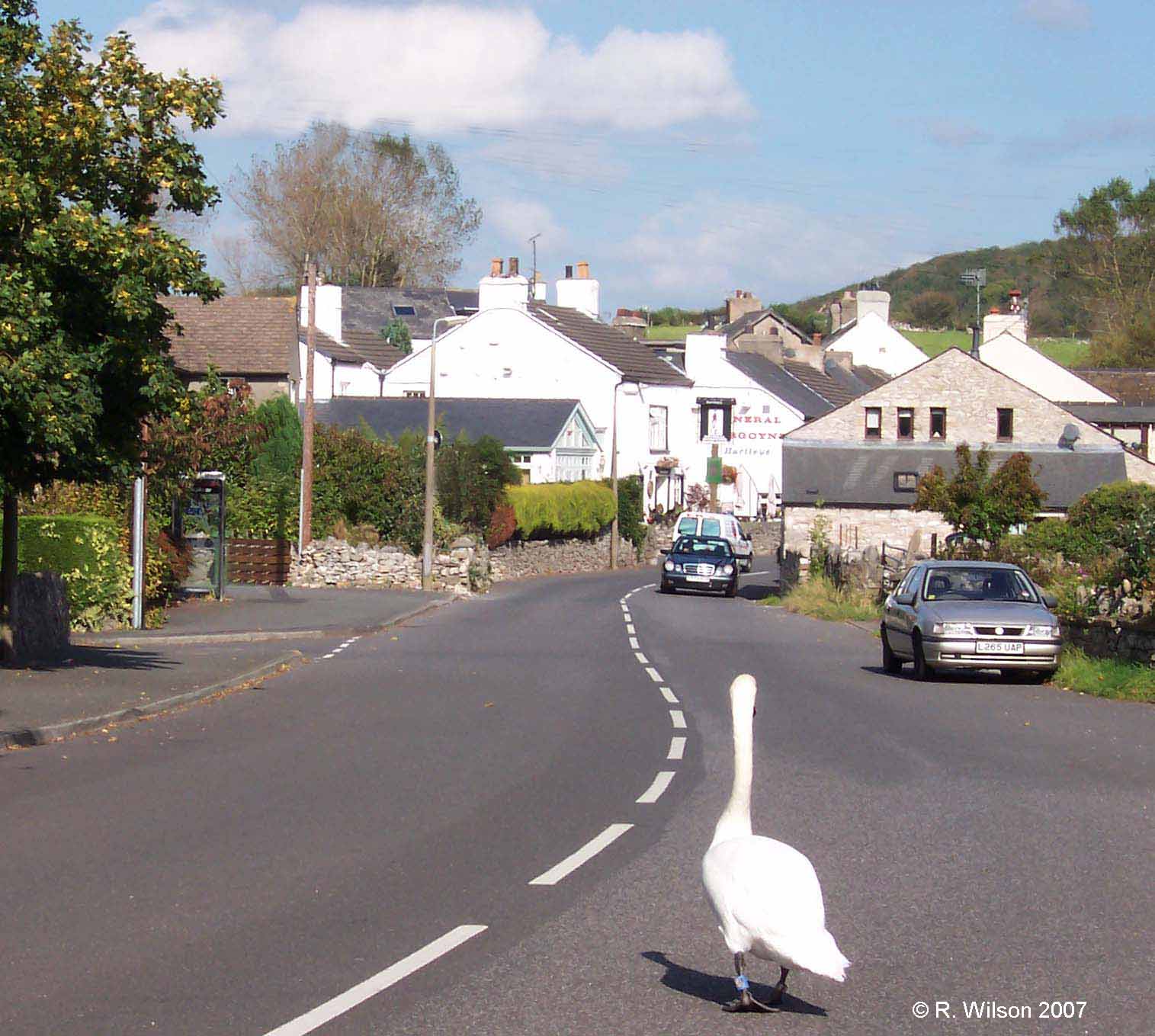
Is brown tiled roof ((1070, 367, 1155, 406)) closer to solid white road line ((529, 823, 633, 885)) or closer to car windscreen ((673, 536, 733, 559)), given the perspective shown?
car windscreen ((673, 536, 733, 559))

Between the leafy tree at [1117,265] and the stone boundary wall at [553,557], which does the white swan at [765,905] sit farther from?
the leafy tree at [1117,265]

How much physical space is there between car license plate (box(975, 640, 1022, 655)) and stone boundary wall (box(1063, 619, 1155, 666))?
66.4 inches

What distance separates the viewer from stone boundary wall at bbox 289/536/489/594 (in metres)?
42.3

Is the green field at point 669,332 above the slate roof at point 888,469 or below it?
above

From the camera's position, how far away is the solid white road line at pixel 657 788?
1091 cm

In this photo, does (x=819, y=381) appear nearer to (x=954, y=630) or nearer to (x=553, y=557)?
(x=553, y=557)

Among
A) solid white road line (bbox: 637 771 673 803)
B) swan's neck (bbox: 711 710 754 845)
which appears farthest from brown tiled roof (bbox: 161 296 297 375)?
swan's neck (bbox: 711 710 754 845)

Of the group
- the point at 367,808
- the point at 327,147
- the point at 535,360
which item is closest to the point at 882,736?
the point at 367,808

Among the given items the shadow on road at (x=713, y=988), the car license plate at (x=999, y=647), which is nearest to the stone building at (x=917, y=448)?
the car license plate at (x=999, y=647)

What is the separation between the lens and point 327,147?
76750 mm

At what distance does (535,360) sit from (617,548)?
10.2 meters

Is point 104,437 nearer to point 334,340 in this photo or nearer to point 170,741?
point 170,741

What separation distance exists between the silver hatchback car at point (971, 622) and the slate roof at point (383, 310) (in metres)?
58.7

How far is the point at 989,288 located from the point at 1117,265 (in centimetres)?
4891
